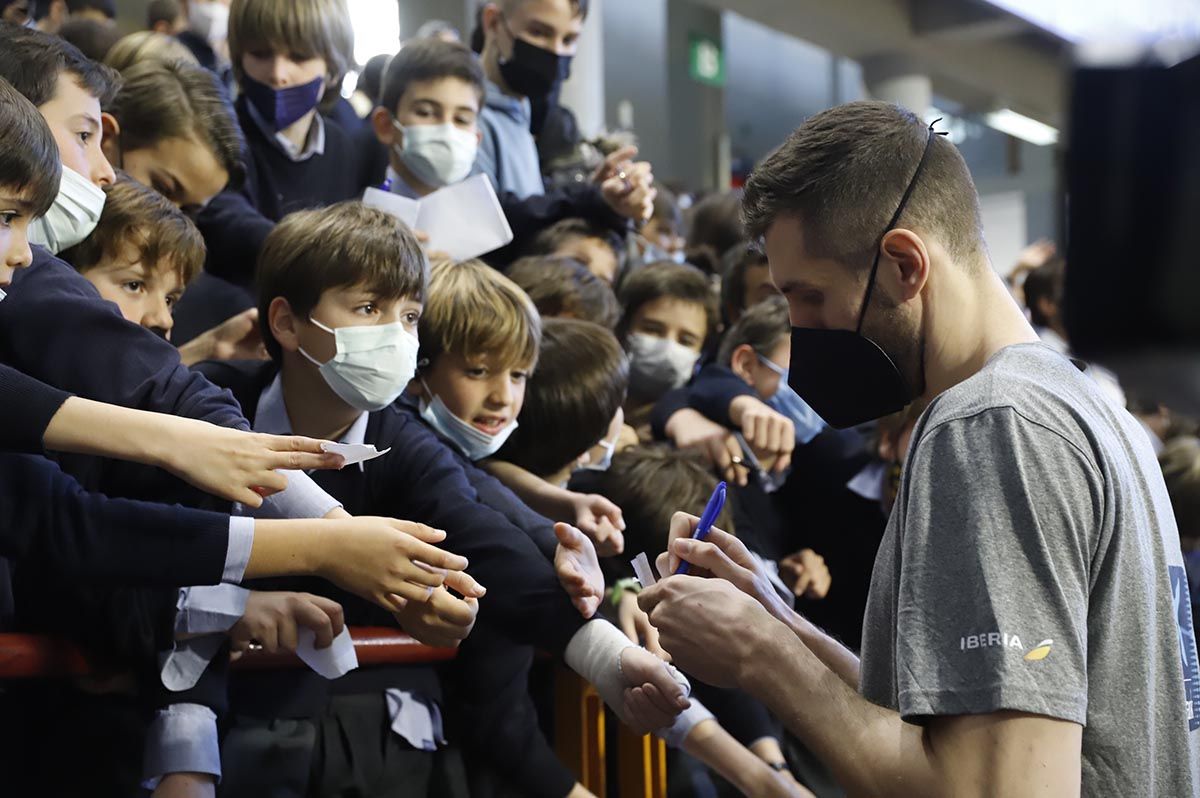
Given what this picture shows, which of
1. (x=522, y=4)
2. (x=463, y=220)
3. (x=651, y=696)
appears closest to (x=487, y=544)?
(x=651, y=696)

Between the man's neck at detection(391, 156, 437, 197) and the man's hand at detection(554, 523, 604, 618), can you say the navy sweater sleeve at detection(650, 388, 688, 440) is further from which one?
the man's hand at detection(554, 523, 604, 618)

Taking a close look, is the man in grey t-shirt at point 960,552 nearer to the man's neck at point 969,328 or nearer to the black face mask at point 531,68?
the man's neck at point 969,328

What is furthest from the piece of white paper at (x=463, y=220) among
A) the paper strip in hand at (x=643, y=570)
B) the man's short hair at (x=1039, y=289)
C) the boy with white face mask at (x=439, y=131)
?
the man's short hair at (x=1039, y=289)

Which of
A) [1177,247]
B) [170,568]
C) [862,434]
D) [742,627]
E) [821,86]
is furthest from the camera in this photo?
[821,86]

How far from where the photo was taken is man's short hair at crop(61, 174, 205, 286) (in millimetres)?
3021

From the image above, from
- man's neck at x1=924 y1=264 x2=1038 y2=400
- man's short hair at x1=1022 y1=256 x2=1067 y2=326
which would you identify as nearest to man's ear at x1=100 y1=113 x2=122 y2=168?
man's neck at x1=924 y1=264 x2=1038 y2=400

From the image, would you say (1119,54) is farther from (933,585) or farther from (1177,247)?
(933,585)

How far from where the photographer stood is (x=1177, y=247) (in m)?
1.13

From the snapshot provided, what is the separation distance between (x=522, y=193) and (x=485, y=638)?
2.12 meters

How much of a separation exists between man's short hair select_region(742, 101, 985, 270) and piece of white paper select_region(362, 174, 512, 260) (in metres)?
1.87

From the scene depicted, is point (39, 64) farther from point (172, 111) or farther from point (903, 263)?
point (903, 263)

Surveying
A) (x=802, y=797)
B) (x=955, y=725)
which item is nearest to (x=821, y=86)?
(x=802, y=797)

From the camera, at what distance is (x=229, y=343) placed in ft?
11.0

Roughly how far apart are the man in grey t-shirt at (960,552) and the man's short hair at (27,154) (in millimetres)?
1183
